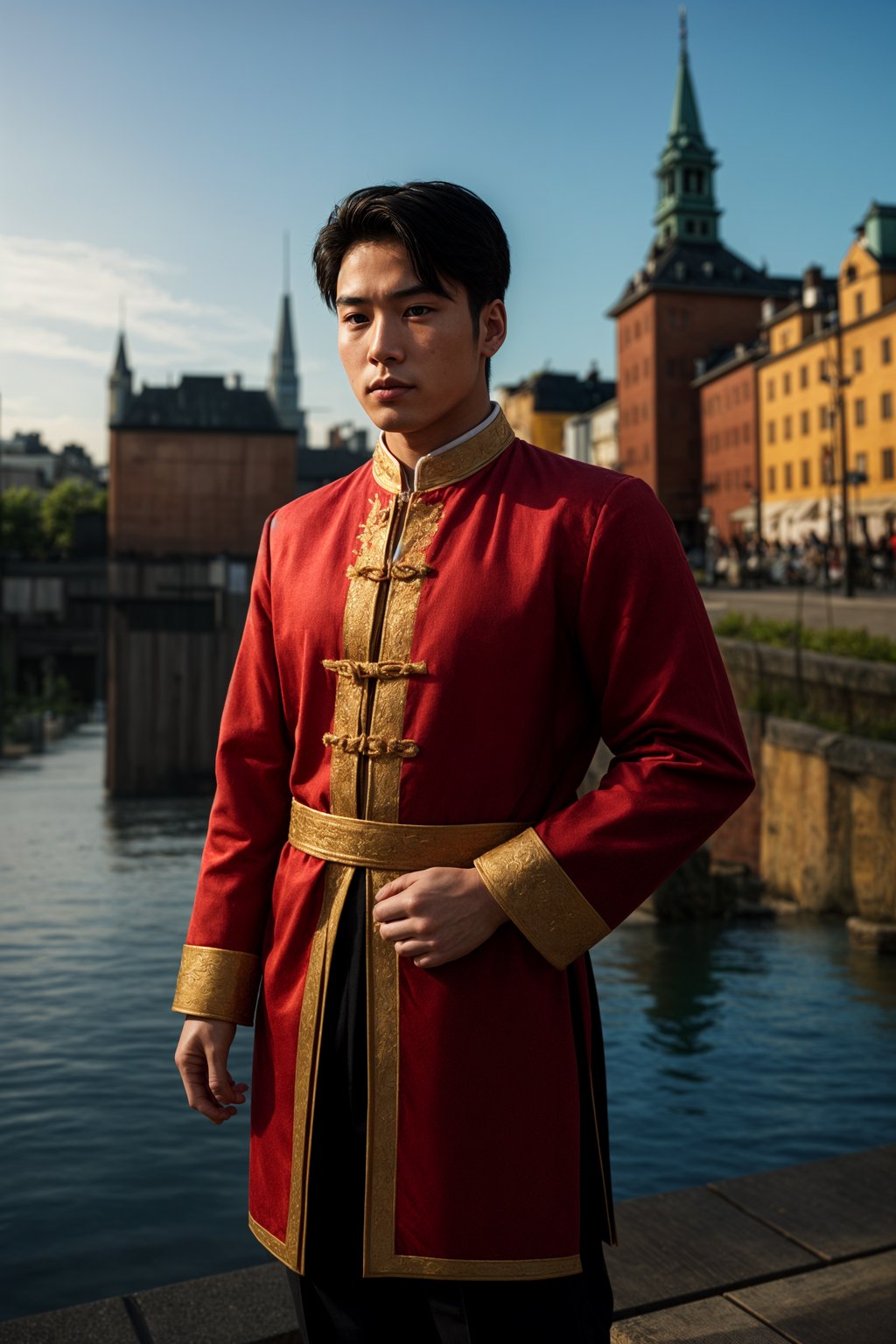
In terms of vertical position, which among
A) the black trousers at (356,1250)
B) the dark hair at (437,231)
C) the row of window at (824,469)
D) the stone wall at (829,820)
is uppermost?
the row of window at (824,469)

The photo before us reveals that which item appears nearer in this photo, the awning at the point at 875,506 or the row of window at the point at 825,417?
the awning at the point at 875,506

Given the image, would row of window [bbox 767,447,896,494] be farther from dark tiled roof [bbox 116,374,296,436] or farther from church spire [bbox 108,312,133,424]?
church spire [bbox 108,312,133,424]

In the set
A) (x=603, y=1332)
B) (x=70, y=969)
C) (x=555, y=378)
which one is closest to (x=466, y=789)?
(x=603, y=1332)

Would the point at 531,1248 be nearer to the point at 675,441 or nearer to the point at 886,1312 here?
the point at 886,1312

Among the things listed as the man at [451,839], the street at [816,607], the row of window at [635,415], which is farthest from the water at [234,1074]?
the row of window at [635,415]

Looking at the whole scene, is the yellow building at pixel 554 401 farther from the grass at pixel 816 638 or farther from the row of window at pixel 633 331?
the grass at pixel 816 638

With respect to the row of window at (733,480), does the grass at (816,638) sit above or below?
below

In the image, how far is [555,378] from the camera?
96.7m

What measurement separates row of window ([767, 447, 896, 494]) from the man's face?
125 ft

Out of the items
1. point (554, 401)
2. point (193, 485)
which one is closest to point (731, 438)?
point (193, 485)

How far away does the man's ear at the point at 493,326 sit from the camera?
211 cm

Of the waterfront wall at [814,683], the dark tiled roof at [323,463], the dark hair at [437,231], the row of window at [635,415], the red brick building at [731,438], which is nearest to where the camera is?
the dark hair at [437,231]

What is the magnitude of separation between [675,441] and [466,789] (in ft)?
222

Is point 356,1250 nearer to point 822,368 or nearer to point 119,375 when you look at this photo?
point 822,368
